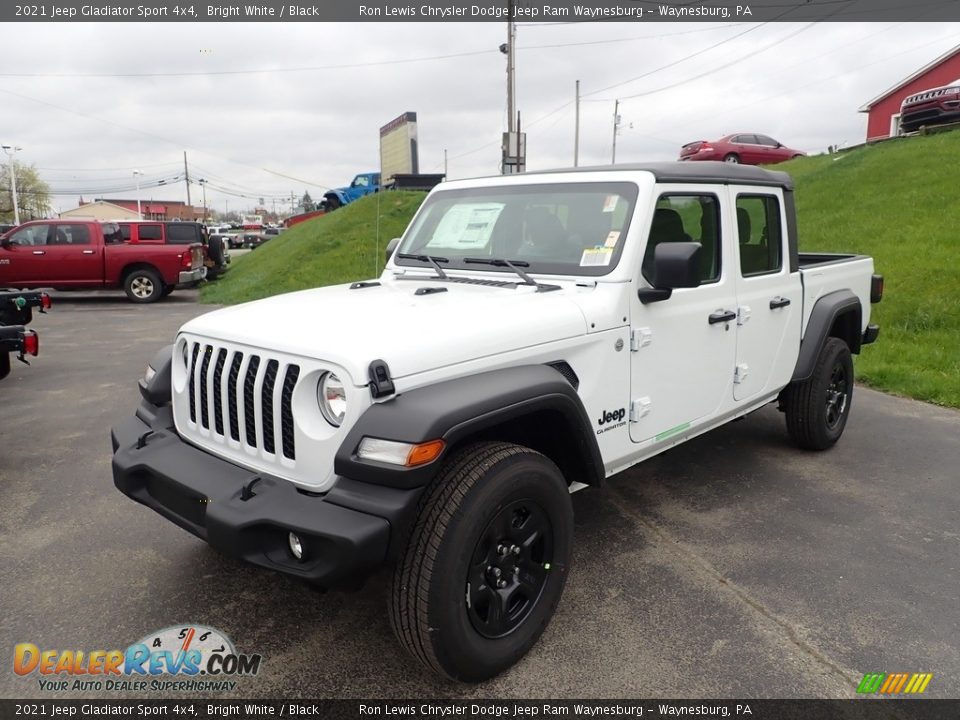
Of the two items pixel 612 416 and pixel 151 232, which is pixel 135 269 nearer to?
pixel 151 232

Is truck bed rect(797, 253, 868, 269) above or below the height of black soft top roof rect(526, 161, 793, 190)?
below

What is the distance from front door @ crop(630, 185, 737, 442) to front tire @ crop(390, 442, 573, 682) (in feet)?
2.73

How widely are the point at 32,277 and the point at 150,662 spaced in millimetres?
15017

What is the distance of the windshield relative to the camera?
11.1 ft

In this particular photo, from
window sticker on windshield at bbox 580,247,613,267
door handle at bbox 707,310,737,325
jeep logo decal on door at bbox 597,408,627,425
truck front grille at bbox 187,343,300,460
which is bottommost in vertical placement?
jeep logo decal on door at bbox 597,408,627,425

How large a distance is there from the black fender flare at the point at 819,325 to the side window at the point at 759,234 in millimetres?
586

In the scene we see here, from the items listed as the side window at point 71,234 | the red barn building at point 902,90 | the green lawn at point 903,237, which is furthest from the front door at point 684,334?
the red barn building at point 902,90

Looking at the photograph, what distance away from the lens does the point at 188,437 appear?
2982mm

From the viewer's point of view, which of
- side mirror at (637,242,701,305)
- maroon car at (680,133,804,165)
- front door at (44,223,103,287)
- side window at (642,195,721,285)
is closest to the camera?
side mirror at (637,242,701,305)

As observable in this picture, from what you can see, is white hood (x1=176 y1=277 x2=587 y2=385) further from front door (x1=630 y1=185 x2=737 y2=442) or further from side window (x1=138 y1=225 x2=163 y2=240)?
side window (x1=138 y1=225 x2=163 y2=240)

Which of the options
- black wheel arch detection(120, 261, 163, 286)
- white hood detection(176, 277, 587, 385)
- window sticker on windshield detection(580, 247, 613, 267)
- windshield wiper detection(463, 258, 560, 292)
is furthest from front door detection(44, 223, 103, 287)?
window sticker on windshield detection(580, 247, 613, 267)

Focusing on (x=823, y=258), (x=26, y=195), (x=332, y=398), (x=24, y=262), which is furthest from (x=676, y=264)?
(x=26, y=195)

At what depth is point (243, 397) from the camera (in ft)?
8.77

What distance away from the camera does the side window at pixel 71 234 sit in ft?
49.8
